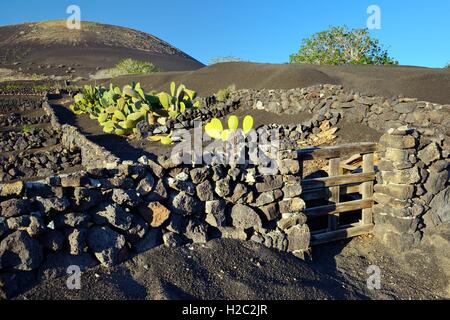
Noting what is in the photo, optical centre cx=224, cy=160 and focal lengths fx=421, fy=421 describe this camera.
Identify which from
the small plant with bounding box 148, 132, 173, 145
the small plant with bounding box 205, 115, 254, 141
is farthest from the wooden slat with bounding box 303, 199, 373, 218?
the small plant with bounding box 148, 132, 173, 145

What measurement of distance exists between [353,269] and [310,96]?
31.0 ft

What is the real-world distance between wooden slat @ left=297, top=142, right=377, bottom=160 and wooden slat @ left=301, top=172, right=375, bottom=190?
0.29 metres

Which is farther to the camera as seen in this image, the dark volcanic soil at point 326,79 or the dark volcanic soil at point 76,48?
the dark volcanic soil at point 76,48

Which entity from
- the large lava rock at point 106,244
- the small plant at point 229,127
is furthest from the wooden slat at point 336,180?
the large lava rock at point 106,244

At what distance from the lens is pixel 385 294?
15.1ft

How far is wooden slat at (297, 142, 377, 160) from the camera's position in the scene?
5.17m

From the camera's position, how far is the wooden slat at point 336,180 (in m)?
5.36

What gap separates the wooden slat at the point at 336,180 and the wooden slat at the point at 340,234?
24.7 inches

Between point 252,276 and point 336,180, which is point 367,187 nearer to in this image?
point 336,180

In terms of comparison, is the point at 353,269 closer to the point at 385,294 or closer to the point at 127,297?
the point at 385,294

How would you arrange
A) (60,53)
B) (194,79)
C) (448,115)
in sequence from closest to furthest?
(448,115) < (194,79) < (60,53)

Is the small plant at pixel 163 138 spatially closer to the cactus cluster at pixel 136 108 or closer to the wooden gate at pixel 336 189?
the cactus cluster at pixel 136 108

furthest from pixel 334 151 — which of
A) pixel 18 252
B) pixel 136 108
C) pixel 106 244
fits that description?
pixel 136 108
